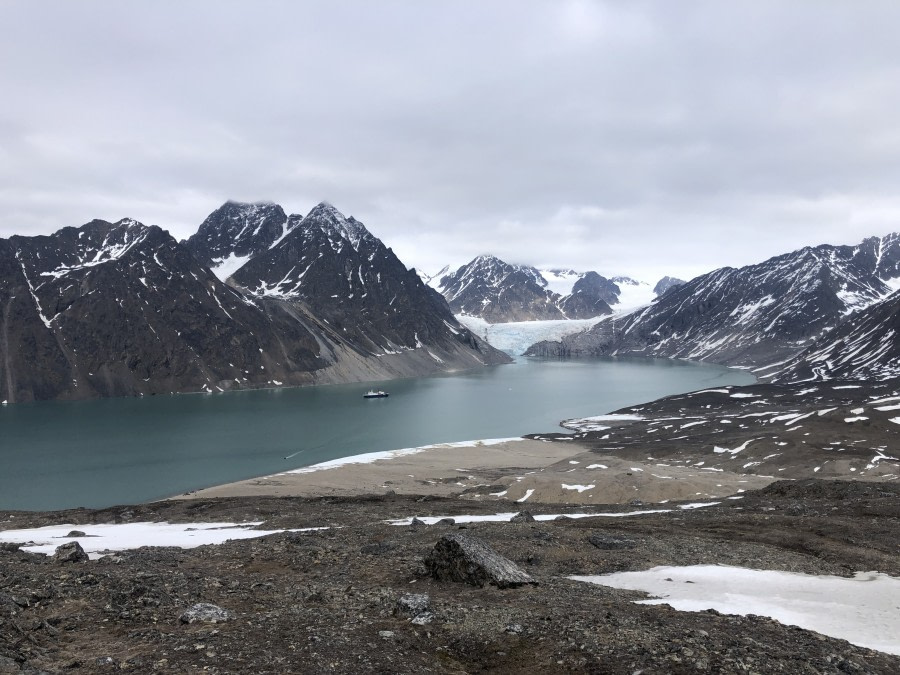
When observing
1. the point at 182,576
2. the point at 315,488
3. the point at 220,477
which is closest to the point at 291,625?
the point at 182,576

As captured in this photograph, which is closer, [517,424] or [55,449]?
[55,449]

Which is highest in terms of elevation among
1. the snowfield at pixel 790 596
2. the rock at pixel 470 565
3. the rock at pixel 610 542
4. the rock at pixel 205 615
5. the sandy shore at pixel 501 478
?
the rock at pixel 205 615

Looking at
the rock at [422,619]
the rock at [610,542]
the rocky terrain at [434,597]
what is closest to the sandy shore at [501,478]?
the rocky terrain at [434,597]

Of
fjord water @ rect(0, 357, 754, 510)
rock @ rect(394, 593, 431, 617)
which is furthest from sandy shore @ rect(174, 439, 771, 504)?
rock @ rect(394, 593, 431, 617)

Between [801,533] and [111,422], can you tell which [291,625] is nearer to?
[801,533]

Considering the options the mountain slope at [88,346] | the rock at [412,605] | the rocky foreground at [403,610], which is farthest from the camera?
the mountain slope at [88,346]

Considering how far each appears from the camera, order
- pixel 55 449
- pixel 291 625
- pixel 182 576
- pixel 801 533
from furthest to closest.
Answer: pixel 55 449 < pixel 801 533 < pixel 182 576 < pixel 291 625

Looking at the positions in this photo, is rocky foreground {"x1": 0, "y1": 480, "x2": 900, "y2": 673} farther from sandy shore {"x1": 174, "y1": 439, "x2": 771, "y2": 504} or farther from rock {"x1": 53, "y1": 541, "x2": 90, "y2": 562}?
sandy shore {"x1": 174, "y1": 439, "x2": 771, "y2": 504}

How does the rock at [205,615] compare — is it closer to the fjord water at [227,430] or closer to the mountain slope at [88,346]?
the fjord water at [227,430]
